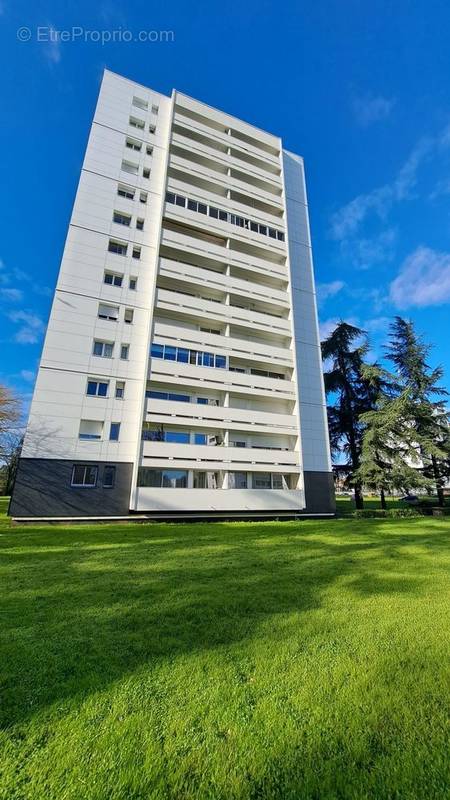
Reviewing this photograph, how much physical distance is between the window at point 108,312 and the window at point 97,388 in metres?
4.45

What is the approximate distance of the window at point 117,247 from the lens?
77.9 ft

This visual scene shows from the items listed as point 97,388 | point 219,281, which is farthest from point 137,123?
point 97,388

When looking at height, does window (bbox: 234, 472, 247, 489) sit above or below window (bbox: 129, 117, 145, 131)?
below

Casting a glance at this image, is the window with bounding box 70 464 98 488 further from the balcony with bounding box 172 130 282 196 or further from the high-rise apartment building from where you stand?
the balcony with bounding box 172 130 282 196

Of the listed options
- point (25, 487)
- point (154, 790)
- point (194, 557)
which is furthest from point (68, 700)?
point (25, 487)

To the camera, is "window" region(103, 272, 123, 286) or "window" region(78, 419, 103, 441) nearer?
"window" region(78, 419, 103, 441)

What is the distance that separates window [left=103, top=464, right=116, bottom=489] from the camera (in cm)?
1967

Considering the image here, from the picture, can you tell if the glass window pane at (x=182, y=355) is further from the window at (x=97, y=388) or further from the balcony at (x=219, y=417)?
the window at (x=97, y=388)

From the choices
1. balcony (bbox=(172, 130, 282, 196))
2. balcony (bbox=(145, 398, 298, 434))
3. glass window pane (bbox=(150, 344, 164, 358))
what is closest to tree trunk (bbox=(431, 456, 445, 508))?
balcony (bbox=(145, 398, 298, 434))

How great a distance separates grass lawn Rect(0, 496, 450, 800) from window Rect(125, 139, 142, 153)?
102 feet

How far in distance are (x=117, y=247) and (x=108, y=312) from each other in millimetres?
5284

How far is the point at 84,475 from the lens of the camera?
19453mm

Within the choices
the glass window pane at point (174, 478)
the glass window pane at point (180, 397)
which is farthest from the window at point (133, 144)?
the glass window pane at point (174, 478)

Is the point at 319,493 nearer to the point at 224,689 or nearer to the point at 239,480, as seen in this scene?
the point at 239,480
